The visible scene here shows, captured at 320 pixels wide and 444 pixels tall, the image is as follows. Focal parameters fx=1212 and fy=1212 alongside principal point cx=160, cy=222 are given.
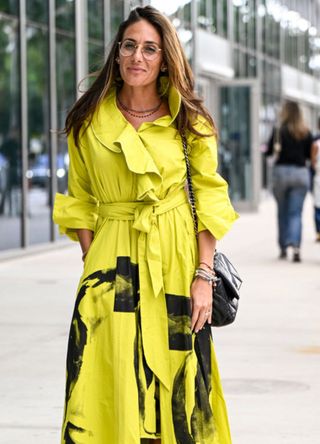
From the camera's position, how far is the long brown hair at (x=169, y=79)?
401 cm

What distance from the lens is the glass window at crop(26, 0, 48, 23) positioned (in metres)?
16.9

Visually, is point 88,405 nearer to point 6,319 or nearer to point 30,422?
point 30,422

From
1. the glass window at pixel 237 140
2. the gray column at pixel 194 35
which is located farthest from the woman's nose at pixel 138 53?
the glass window at pixel 237 140

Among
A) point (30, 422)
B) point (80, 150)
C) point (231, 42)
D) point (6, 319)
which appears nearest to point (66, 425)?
point (80, 150)

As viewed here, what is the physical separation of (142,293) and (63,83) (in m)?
14.7

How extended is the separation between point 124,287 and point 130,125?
1.75ft

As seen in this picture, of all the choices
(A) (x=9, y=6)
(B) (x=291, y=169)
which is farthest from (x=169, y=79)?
(A) (x=9, y=6)

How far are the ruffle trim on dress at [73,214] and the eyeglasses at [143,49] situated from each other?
0.54m

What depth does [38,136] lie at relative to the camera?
17125 millimetres

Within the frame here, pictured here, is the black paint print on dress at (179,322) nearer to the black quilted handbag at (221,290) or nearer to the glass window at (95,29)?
the black quilted handbag at (221,290)

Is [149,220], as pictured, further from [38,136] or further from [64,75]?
[64,75]

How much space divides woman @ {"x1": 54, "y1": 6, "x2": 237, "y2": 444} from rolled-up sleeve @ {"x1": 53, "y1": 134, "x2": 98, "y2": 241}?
6cm

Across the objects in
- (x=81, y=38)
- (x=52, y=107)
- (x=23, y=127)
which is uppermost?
(x=81, y=38)

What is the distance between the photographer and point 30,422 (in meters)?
6.05
